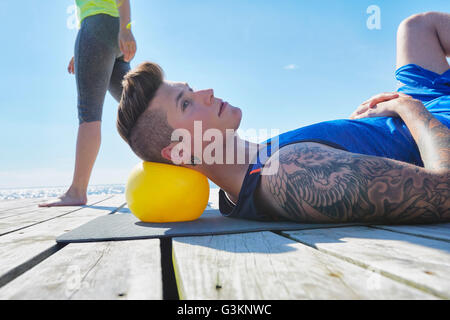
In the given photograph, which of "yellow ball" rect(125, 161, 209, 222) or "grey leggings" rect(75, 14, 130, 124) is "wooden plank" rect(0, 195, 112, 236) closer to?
"yellow ball" rect(125, 161, 209, 222)

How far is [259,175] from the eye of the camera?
1.83 meters

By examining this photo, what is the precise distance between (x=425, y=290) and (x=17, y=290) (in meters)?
0.99

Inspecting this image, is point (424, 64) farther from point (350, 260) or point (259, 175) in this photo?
point (350, 260)

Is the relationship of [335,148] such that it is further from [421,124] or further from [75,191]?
[75,191]

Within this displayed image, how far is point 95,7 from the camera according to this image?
3436mm

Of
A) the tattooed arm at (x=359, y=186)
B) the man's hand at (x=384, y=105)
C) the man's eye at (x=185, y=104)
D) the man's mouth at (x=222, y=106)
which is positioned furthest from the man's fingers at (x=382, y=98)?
the man's eye at (x=185, y=104)

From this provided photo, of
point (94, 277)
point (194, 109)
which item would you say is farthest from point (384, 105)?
point (94, 277)

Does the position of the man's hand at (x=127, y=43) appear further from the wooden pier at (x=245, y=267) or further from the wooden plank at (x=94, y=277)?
the wooden plank at (x=94, y=277)

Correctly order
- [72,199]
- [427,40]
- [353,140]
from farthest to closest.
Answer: [72,199], [427,40], [353,140]

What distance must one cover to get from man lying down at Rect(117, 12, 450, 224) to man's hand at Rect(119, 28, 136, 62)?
56.7 inches

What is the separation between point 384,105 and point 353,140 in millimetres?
597

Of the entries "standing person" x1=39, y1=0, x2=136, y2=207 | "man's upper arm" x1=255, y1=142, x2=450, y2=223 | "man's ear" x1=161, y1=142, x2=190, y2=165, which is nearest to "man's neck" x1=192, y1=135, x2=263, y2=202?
"man's ear" x1=161, y1=142, x2=190, y2=165
